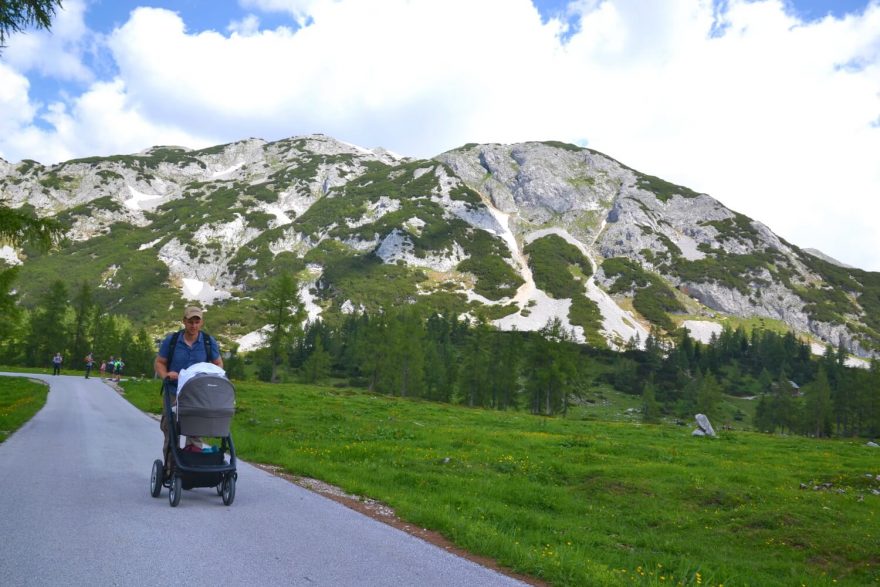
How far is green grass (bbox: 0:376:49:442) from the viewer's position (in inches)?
686

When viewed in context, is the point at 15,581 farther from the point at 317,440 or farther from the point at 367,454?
the point at 317,440

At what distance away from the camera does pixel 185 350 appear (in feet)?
31.8

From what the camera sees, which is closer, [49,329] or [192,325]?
[192,325]

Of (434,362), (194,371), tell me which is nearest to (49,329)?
(434,362)

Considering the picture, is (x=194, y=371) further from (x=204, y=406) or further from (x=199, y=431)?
(x=199, y=431)

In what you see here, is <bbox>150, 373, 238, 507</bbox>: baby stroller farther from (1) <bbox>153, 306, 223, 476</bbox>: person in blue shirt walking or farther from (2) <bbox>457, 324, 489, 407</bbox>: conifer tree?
(2) <bbox>457, 324, 489, 407</bbox>: conifer tree

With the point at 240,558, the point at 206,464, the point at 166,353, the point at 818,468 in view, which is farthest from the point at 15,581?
the point at 818,468

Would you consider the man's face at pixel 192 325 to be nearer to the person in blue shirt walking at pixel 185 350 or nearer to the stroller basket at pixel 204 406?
the person in blue shirt walking at pixel 185 350

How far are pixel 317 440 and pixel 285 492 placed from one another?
33.5 feet

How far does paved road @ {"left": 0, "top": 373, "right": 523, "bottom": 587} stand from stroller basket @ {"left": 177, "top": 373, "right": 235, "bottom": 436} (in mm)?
1276

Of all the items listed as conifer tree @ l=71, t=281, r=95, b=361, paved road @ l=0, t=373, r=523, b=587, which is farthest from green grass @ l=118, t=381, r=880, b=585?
conifer tree @ l=71, t=281, r=95, b=361

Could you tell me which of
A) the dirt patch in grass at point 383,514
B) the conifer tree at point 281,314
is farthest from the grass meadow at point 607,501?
the conifer tree at point 281,314

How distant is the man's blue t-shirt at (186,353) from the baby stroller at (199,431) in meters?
0.58

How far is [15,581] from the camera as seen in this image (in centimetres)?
494
